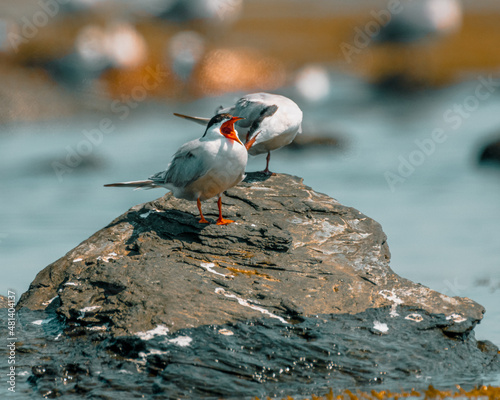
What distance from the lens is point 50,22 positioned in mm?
29688

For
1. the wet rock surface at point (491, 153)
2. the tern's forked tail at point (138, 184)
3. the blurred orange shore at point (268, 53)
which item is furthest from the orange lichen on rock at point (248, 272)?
the blurred orange shore at point (268, 53)

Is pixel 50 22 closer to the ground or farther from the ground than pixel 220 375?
farther from the ground

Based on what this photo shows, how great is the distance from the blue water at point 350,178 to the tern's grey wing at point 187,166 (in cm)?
261

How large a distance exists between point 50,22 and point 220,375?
26.8 meters

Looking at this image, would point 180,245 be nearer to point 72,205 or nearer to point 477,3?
point 72,205

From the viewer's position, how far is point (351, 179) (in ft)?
50.1

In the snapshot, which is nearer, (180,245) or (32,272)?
(180,245)

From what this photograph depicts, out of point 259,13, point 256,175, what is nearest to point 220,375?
point 256,175

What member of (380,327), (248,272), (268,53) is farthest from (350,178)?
(268,53)

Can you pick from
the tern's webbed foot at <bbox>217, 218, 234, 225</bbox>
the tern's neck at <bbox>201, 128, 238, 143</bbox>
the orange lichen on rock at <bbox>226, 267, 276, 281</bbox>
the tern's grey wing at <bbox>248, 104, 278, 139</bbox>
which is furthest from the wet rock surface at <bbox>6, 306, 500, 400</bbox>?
the tern's grey wing at <bbox>248, 104, 278, 139</bbox>

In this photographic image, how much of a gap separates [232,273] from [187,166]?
994 millimetres

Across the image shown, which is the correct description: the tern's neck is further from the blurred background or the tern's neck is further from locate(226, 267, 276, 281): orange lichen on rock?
the blurred background

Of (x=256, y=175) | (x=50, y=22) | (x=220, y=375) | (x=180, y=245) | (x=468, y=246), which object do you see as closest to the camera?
(x=220, y=375)

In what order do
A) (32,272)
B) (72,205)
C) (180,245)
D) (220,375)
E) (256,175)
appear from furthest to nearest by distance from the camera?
1. (72,205)
2. (32,272)
3. (256,175)
4. (180,245)
5. (220,375)
